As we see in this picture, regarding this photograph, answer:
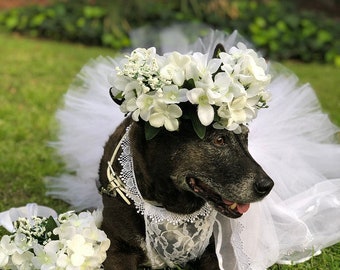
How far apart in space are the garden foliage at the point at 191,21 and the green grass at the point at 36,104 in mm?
329

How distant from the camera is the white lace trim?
9.26ft

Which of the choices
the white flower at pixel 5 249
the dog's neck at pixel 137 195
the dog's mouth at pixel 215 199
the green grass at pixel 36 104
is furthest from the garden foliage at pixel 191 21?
the dog's mouth at pixel 215 199

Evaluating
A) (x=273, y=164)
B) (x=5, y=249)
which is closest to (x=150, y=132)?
(x=5, y=249)

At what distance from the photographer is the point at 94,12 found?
32.8 ft

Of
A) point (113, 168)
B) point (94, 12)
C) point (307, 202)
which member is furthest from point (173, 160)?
point (94, 12)

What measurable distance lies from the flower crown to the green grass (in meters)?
1.01

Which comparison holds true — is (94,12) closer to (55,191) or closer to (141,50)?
(55,191)

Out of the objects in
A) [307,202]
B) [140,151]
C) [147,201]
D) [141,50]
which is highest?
[141,50]

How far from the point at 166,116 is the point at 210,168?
27cm

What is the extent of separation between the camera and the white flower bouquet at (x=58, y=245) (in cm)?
269

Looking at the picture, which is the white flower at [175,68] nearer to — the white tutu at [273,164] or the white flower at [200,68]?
the white flower at [200,68]

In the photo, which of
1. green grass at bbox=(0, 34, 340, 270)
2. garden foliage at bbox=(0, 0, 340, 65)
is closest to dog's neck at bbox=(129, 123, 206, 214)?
green grass at bbox=(0, 34, 340, 270)

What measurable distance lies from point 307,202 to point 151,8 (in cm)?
718

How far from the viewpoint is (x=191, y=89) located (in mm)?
2541
